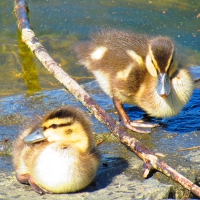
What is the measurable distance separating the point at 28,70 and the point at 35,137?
2997 millimetres

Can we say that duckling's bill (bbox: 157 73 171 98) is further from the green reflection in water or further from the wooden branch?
the green reflection in water

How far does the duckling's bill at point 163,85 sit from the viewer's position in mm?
4219

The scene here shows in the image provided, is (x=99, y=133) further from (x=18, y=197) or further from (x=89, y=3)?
(x=89, y=3)

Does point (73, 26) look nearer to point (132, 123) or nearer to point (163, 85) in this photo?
point (132, 123)

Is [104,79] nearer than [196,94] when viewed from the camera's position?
Yes

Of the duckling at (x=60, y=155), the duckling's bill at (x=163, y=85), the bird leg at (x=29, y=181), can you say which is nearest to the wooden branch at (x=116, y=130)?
the duckling at (x=60, y=155)

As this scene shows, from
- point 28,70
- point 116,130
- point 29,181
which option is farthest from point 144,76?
point 28,70

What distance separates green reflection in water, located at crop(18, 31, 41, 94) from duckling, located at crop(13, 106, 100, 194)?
2.36 meters

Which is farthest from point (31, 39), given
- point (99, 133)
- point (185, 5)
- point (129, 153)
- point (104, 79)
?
point (185, 5)

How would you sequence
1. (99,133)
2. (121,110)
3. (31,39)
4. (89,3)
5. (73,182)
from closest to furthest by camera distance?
1. (73,182)
2. (99,133)
3. (121,110)
4. (31,39)
5. (89,3)

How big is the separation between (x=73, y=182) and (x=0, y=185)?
51cm

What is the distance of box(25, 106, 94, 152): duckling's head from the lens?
3293 millimetres

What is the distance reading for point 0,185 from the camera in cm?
347

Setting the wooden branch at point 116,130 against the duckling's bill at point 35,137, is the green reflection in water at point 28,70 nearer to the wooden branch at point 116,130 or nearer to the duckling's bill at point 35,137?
the wooden branch at point 116,130
